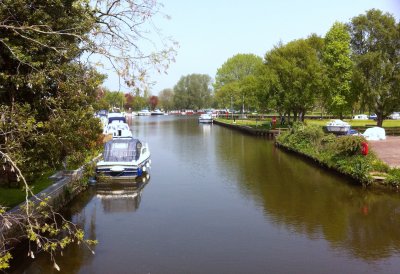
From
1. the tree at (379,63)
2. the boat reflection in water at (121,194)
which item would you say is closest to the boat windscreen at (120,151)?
the boat reflection in water at (121,194)

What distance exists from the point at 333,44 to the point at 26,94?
145 ft

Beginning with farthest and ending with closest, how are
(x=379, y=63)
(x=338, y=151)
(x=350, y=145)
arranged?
1. (x=379, y=63)
2. (x=338, y=151)
3. (x=350, y=145)

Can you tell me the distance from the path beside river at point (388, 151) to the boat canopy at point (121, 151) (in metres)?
13.8

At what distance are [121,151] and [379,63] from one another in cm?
3140

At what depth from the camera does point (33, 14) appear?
10.1 metres

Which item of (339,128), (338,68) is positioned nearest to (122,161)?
(339,128)

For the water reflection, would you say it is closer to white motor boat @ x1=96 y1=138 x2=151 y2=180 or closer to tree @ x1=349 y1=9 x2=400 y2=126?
white motor boat @ x1=96 y1=138 x2=151 y2=180

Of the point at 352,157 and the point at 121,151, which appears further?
the point at 121,151

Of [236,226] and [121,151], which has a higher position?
[121,151]

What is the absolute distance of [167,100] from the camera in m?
172

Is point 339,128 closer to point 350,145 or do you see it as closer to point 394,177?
point 350,145

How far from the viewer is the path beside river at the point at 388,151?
23125 mm

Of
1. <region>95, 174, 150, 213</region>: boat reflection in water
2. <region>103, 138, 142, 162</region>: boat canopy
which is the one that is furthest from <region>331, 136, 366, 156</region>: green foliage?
<region>103, 138, 142, 162</region>: boat canopy

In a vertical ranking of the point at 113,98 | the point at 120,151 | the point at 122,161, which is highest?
the point at 113,98
